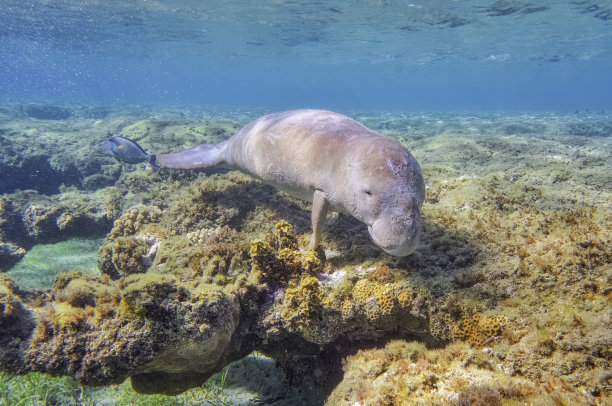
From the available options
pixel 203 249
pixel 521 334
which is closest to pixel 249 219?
pixel 203 249

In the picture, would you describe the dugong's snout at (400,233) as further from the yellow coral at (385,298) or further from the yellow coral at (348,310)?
the yellow coral at (348,310)

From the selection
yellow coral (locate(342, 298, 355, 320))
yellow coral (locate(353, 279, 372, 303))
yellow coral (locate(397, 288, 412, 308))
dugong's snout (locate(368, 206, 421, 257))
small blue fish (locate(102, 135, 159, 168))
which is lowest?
small blue fish (locate(102, 135, 159, 168))

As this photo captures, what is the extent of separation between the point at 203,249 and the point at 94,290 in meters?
1.15

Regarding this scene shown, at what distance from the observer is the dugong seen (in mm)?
2654

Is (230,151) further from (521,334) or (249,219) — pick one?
(521,334)

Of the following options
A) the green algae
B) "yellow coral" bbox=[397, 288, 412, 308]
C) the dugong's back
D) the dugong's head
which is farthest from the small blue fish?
"yellow coral" bbox=[397, 288, 412, 308]

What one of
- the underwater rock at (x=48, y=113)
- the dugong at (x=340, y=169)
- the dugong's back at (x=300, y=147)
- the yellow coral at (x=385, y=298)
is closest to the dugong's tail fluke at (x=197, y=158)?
the dugong at (x=340, y=169)

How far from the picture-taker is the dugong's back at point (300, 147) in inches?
140

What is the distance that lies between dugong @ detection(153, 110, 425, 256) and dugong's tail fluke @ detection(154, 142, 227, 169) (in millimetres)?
638

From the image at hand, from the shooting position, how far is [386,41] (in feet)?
126

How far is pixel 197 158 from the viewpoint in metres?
6.36

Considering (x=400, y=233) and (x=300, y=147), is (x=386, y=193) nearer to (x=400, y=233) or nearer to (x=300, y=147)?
(x=400, y=233)

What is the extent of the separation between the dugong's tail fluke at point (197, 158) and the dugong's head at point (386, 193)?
3541mm

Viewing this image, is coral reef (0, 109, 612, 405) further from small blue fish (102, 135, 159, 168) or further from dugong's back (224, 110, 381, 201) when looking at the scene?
small blue fish (102, 135, 159, 168)
